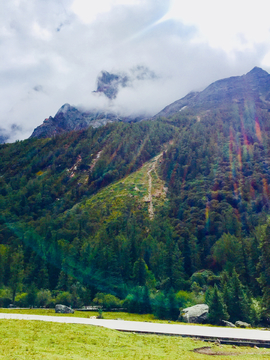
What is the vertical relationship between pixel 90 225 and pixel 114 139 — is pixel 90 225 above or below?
below

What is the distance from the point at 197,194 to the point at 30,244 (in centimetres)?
6833

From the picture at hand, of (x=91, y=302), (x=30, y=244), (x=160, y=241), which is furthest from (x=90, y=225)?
(x=91, y=302)

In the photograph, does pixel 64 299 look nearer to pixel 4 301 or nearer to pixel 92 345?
pixel 4 301

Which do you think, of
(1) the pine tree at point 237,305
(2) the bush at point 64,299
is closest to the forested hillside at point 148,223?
(1) the pine tree at point 237,305

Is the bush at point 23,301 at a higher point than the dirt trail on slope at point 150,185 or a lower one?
lower

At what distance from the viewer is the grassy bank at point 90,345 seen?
1791cm

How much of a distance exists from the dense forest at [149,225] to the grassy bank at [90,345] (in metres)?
20.4

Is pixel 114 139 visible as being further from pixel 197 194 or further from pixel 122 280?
pixel 122 280

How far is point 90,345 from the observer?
21375mm

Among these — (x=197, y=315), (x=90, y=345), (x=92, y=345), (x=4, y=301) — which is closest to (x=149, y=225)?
(x=4, y=301)

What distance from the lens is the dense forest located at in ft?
207

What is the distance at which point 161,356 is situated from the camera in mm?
19516

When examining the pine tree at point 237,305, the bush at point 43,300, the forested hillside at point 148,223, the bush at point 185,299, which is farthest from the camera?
the bush at point 43,300

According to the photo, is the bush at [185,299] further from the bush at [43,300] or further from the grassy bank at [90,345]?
the grassy bank at [90,345]
